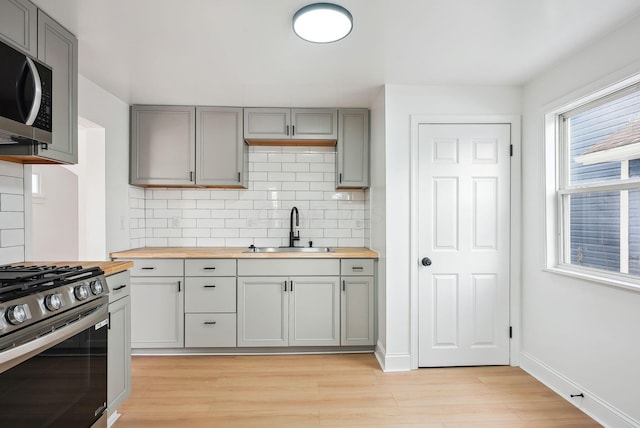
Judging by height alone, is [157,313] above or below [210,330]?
above

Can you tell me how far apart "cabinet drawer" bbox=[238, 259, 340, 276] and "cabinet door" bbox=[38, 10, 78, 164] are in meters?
1.60

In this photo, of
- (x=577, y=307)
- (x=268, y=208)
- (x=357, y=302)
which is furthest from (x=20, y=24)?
(x=577, y=307)

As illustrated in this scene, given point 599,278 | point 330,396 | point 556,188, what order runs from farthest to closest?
point 556,188
point 330,396
point 599,278

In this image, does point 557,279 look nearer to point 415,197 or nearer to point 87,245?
point 415,197

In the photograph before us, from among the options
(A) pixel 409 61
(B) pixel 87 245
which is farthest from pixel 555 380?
(B) pixel 87 245

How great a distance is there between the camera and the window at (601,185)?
215cm

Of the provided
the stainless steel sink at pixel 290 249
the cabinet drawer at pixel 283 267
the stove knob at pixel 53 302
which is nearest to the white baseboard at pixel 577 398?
the cabinet drawer at pixel 283 267

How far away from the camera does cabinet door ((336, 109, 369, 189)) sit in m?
3.65

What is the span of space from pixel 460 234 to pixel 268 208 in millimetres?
1968

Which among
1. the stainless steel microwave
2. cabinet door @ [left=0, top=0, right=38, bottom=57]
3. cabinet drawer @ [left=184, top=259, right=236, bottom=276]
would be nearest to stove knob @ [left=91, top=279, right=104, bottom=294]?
the stainless steel microwave

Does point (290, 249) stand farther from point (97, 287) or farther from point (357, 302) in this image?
point (97, 287)

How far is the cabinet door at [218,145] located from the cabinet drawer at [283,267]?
2.74 feet

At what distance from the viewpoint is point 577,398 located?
2424 millimetres

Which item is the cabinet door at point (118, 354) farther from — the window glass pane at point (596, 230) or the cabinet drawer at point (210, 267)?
the window glass pane at point (596, 230)
